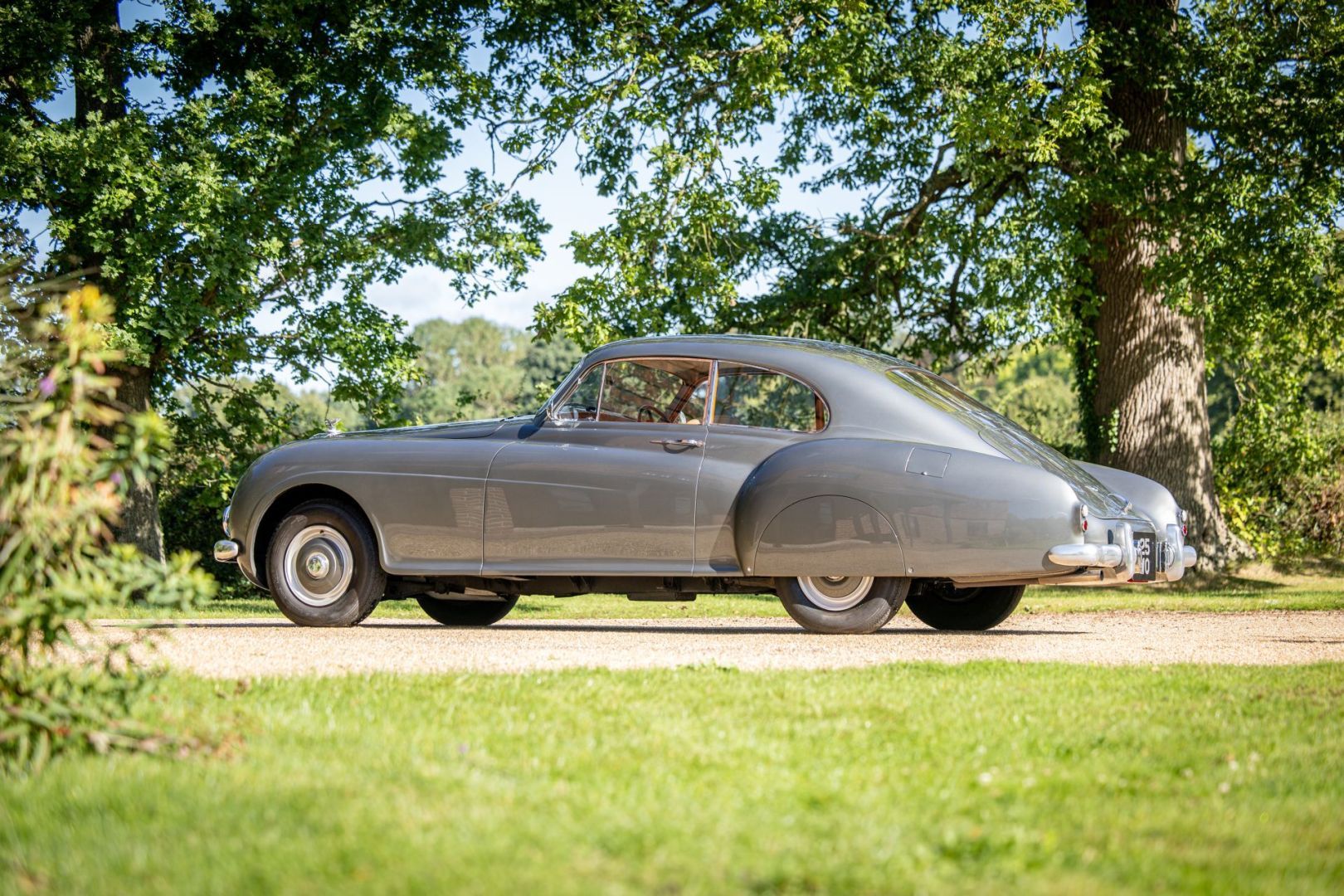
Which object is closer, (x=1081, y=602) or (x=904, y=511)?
(x=904, y=511)

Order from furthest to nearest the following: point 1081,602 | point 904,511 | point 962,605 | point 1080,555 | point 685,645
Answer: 1. point 1081,602
2. point 962,605
3. point 685,645
4. point 904,511
5. point 1080,555

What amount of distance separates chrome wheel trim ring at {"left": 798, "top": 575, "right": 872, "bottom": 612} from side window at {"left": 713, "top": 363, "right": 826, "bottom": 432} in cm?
91

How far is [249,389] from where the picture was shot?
21078 millimetres

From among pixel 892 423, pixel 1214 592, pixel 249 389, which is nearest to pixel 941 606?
pixel 892 423

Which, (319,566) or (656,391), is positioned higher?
(656,391)

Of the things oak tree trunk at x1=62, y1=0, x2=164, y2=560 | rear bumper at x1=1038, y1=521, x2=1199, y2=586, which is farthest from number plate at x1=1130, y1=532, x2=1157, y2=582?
oak tree trunk at x1=62, y1=0, x2=164, y2=560

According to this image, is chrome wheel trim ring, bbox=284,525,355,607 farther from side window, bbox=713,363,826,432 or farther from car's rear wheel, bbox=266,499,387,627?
side window, bbox=713,363,826,432

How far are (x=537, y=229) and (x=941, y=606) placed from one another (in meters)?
11.9

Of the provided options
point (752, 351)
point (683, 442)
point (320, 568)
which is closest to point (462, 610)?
point (320, 568)

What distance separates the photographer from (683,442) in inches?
343

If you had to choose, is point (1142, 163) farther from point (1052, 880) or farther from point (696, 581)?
point (1052, 880)

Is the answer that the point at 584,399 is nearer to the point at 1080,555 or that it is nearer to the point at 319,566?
the point at 319,566

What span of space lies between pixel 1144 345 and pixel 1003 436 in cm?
1071

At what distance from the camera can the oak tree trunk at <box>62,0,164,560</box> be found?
18.3 m
